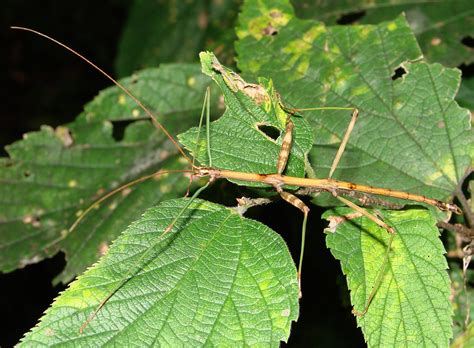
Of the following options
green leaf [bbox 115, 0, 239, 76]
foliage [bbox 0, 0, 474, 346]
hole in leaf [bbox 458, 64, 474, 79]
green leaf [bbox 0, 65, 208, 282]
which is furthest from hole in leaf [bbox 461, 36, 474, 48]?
green leaf [bbox 115, 0, 239, 76]

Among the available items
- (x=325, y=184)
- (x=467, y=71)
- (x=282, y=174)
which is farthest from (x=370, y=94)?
(x=467, y=71)

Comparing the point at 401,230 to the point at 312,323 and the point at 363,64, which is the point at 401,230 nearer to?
the point at 363,64

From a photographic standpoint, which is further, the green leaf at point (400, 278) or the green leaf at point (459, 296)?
the green leaf at point (459, 296)

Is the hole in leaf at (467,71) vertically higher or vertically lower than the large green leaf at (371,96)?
higher

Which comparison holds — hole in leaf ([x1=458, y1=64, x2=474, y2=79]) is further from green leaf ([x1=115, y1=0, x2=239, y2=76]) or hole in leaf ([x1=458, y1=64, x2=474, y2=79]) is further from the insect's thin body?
green leaf ([x1=115, y1=0, x2=239, y2=76])

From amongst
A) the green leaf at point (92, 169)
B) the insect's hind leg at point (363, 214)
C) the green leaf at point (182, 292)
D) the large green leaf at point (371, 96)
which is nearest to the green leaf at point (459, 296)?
the large green leaf at point (371, 96)

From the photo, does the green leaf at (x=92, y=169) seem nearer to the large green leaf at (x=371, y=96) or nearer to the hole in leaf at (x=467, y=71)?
the large green leaf at (x=371, y=96)
